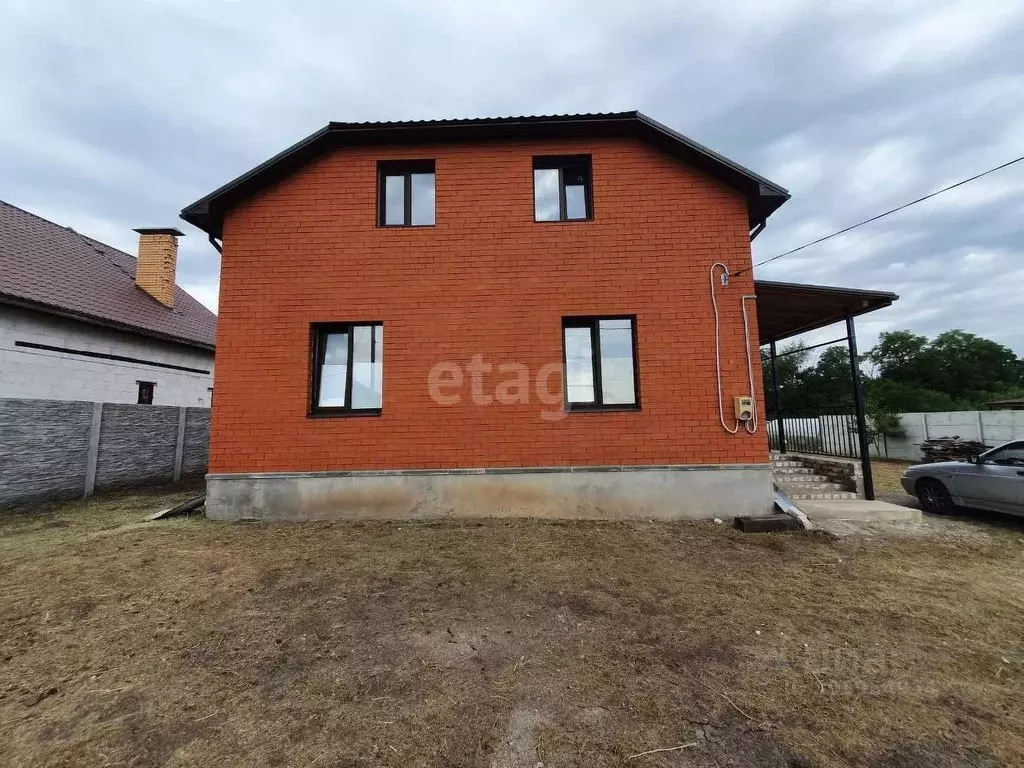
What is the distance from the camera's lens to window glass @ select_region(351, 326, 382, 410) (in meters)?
6.87

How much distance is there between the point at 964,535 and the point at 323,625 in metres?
7.96

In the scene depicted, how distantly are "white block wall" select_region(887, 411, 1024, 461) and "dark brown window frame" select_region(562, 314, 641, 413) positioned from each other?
13.3m

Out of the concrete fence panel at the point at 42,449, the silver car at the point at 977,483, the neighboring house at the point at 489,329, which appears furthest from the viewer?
the concrete fence panel at the point at 42,449

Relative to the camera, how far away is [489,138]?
721 cm

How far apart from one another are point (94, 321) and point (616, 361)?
11014mm

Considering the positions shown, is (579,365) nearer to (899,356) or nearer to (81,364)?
(81,364)

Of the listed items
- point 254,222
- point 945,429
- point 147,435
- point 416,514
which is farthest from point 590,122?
point 945,429

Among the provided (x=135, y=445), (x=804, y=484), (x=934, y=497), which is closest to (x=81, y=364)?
(x=135, y=445)

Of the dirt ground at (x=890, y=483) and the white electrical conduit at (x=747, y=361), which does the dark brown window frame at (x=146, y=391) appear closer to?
the white electrical conduit at (x=747, y=361)

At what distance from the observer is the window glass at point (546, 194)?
7.24 meters

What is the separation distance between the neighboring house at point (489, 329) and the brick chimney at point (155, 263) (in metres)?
7.96

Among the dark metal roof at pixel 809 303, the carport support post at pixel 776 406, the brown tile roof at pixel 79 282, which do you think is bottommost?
the carport support post at pixel 776 406

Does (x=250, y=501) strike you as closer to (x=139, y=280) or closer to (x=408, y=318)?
(x=408, y=318)

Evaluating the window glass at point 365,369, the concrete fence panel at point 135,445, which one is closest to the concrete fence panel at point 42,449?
the concrete fence panel at point 135,445
